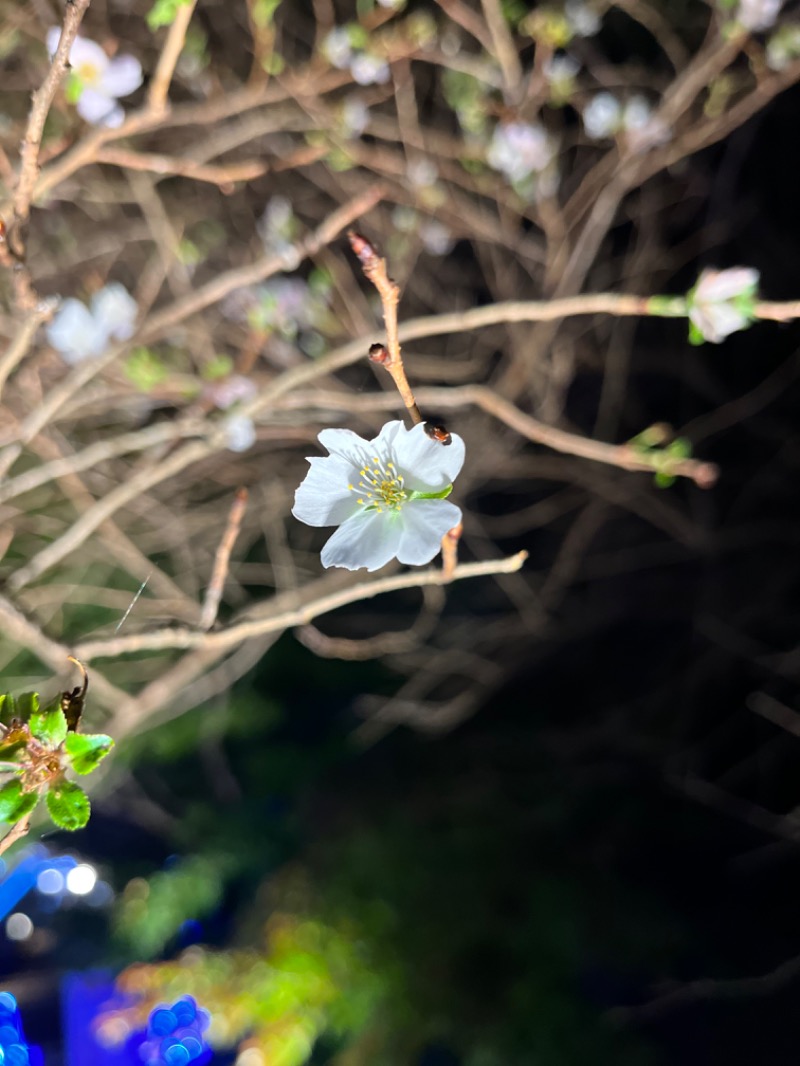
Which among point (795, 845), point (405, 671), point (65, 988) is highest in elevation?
point (405, 671)

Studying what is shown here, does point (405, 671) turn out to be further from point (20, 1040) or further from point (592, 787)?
point (20, 1040)

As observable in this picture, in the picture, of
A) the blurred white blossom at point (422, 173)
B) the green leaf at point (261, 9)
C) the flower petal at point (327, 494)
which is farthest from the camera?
the blurred white blossom at point (422, 173)

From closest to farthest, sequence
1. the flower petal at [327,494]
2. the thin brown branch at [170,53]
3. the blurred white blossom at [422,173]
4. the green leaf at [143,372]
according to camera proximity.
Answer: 1. the flower petal at [327,494]
2. the thin brown branch at [170,53]
3. the green leaf at [143,372]
4. the blurred white blossom at [422,173]

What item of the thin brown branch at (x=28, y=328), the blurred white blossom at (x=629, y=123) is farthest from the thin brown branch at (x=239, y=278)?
the blurred white blossom at (x=629, y=123)

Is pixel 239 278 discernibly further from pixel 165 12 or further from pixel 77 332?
pixel 77 332

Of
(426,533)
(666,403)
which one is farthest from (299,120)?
(666,403)

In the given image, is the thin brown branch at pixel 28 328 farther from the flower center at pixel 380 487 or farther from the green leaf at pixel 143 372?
the green leaf at pixel 143 372

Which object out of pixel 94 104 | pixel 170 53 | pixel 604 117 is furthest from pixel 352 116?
pixel 170 53

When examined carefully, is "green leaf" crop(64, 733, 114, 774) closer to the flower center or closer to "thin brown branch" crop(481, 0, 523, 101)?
the flower center
